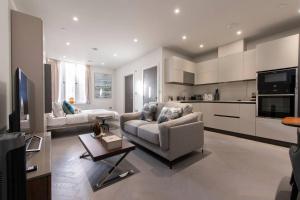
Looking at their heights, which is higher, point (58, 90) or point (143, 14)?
point (143, 14)

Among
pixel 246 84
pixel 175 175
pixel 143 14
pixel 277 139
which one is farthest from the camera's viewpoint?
pixel 246 84

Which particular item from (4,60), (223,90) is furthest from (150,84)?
(4,60)

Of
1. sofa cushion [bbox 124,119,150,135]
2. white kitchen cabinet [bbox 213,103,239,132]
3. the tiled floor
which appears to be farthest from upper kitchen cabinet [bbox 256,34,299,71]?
sofa cushion [bbox 124,119,150,135]

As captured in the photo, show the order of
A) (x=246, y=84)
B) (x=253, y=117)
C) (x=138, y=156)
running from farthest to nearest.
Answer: (x=246, y=84)
(x=253, y=117)
(x=138, y=156)

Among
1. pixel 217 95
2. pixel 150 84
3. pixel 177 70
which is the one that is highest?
pixel 177 70

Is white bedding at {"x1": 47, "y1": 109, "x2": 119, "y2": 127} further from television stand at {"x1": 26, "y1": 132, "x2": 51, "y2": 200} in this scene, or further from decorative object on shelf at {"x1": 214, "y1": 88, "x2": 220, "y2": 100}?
decorative object on shelf at {"x1": 214, "y1": 88, "x2": 220, "y2": 100}

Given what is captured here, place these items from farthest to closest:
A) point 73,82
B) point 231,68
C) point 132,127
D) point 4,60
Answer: point 73,82 < point 231,68 < point 132,127 < point 4,60

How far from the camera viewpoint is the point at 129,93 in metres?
6.46

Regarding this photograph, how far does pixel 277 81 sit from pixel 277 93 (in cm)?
26

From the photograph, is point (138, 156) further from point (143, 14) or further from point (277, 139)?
point (277, 139)

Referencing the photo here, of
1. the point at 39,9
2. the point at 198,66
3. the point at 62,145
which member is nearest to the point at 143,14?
the point at 39,9

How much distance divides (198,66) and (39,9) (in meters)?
4.43

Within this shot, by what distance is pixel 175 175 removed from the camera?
1.84 metres

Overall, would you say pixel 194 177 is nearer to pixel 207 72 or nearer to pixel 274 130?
pixel 274 130
